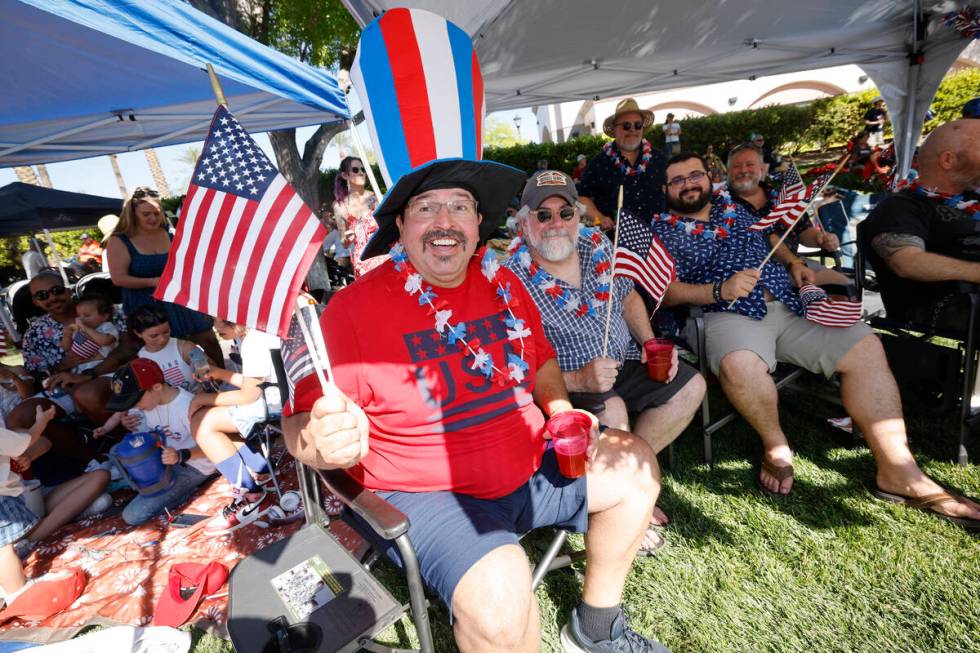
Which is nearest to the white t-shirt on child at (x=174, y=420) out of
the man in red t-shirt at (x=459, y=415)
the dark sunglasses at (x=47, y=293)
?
the man in red t-shirt at (x=459, y=415)

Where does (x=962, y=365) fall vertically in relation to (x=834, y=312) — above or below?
below

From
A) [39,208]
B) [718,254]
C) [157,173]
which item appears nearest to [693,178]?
[718,254]

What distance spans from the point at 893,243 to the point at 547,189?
2.06 metres

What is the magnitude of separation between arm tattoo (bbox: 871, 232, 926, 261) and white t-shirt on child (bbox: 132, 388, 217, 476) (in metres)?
4.51

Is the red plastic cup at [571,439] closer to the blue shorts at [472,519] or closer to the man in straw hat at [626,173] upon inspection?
the blue shorts at [472,519]

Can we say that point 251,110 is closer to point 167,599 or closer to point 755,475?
point 167,599

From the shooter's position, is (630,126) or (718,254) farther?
(630,126)

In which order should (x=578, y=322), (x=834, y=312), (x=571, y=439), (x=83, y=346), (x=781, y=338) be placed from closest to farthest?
(x=571, y=439)
(x=578, y=322)
(x=834, y=312)
(x=781, y=338)
(x=83, y=346)

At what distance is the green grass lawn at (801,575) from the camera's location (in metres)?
1.93

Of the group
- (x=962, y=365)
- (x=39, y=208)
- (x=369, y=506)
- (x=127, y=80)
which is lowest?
(x=962, y=365)

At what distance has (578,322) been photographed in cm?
267

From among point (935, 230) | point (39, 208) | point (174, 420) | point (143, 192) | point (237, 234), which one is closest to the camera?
point (237, 234)

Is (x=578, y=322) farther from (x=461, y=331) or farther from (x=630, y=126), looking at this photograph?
(x=630, y=126)

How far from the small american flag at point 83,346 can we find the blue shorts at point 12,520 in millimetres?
2128
